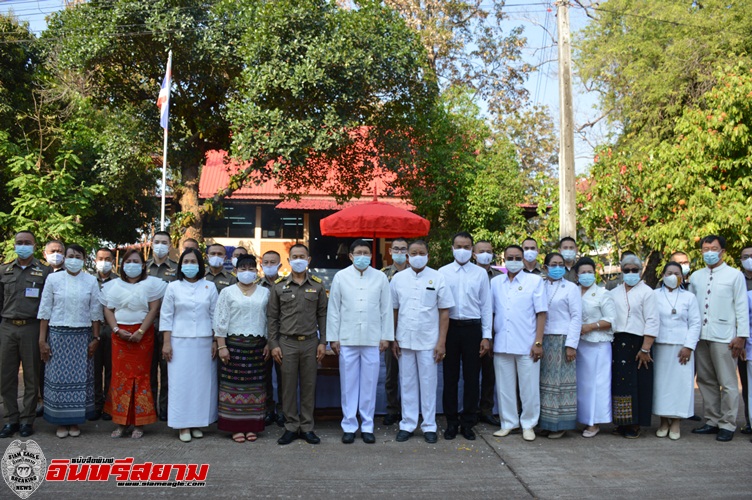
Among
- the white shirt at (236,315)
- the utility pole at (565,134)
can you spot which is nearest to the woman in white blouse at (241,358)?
the white shirt at (236,315)

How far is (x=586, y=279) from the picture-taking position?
6.71m

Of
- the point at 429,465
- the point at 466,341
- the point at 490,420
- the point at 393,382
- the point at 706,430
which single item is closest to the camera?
the point at 429,465

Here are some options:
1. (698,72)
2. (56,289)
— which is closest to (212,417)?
(56,289)

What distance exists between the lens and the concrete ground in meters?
4.86

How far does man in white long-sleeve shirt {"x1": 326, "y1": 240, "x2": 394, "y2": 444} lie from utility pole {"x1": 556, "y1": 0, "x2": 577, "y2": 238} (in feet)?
18.0

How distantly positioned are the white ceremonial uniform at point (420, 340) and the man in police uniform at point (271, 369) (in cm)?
133

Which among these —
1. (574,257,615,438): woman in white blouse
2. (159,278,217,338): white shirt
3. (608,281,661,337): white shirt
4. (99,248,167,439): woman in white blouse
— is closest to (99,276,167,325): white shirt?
(99,248,167,439): woman in white blouse

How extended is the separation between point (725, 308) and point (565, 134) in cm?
511

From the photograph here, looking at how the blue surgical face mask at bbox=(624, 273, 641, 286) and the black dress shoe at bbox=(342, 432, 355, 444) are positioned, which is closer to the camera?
the black dress shoe at bbox=(342, 432, 355, 444)

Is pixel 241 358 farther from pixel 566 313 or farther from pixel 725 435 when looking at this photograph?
pixel 725 435

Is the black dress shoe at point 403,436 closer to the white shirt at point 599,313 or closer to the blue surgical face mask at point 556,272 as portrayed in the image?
the white shirt at point 599,313

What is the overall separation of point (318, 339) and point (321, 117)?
21.2 ft

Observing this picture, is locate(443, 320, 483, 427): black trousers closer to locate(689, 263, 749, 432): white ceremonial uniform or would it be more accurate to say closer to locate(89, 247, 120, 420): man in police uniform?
locate(689, 263, 749, 432): white ceremonial uniform

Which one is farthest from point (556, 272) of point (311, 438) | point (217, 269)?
point (217, 269)
